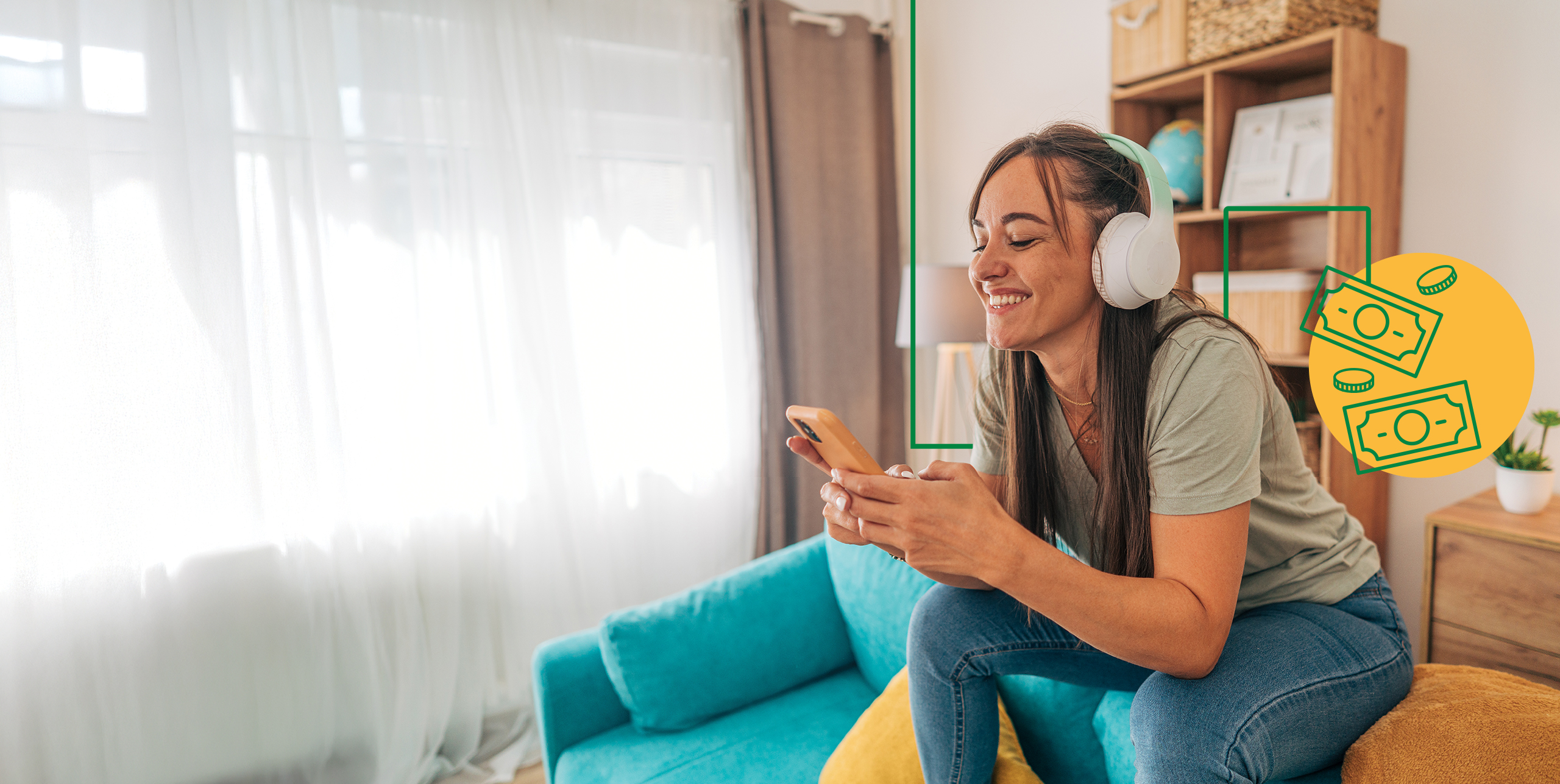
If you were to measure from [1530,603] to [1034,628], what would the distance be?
101 cm

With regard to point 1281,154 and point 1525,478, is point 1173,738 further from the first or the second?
point 1281,154

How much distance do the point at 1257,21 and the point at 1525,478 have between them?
3.37 ft

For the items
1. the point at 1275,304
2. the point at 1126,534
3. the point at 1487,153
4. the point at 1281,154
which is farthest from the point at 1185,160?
the point at 1126,534

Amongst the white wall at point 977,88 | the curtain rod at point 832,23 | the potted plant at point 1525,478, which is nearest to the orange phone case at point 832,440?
the potted plant at point 1525,478

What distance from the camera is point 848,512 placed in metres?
0.87

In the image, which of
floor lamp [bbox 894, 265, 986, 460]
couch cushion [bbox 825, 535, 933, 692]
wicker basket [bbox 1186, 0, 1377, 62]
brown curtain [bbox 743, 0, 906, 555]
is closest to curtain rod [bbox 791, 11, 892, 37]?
brown curtain [bbox 743, 0, 906, 555]

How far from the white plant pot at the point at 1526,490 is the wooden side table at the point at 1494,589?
2cm

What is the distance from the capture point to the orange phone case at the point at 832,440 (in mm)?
852

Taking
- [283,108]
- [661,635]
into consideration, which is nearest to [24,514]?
[283,108]

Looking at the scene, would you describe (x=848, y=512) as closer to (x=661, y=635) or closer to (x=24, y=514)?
(x=661, y=635)

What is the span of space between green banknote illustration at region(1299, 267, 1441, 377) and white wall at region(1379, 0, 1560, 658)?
36.7 inches

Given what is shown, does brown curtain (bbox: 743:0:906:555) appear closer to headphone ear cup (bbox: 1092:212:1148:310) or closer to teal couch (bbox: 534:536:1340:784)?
teal couch (bbox: 534:536:1340:784)

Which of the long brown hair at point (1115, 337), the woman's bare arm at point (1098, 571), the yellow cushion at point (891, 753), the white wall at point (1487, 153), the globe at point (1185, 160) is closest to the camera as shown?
the woman's bare arm at point (1098, 571)

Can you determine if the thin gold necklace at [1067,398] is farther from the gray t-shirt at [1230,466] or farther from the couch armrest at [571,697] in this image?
the couch armrest at [571,697]
